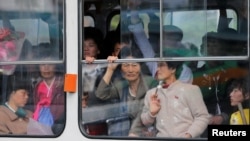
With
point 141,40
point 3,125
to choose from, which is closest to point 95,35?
point 141,40

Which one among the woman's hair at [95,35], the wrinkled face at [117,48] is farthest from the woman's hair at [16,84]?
the wrinkled face at [117,48]

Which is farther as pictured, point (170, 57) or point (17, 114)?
point (17, 114)

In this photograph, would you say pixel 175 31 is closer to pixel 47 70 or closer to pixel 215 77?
pixel 215 77

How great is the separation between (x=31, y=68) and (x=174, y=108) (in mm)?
998

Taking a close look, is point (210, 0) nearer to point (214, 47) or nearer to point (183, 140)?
point (214, 47)

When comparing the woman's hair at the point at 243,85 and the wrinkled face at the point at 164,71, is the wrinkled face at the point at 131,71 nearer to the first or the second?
the wrinkled face at the point at 164,71

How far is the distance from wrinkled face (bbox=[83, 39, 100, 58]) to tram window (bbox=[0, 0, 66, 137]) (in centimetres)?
15

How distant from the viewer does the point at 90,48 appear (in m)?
4.18

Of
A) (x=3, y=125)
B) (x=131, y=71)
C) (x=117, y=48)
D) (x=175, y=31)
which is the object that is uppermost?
(x=175, y=31)

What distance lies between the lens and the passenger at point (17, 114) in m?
4.31

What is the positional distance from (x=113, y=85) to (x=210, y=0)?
81 centimetres

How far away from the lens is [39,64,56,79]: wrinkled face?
4289 millimetres

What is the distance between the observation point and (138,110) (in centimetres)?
410

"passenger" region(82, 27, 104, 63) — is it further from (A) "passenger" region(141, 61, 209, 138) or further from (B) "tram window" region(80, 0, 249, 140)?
(A) "passenger" region(141, 61, 209, 138)
